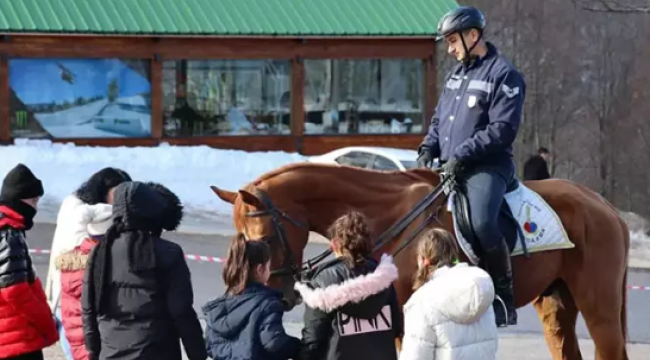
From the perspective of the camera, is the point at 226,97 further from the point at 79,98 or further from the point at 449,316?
the point at 449,316

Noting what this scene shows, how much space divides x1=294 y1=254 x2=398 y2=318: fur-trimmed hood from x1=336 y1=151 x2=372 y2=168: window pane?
17323 millimetres

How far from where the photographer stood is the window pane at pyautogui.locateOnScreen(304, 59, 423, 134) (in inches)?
1121

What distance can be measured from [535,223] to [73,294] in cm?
319

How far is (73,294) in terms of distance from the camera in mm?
6859

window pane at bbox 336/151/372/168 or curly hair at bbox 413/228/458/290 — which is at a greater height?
curly hair at bbox 413/228/458/290

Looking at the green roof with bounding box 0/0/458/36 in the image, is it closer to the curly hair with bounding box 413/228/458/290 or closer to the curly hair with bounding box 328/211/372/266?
the curly hair with bounding box 328/211/372/266

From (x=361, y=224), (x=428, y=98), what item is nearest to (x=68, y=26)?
(x=428, y=98)

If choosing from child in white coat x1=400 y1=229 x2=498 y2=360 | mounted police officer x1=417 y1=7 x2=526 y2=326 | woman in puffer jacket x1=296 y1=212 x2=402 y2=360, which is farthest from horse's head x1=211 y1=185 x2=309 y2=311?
child in white coat x1=400 y1=229 x2=498 y2=360

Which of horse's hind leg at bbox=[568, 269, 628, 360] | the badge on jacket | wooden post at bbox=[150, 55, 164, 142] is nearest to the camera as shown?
the badge on jacket

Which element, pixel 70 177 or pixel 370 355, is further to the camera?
pixel 70 177

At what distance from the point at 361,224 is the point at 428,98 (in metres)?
24.0

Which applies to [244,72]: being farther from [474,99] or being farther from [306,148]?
[474,99]

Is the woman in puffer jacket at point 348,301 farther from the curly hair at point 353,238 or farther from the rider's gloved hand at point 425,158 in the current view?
the rider's gloved hand at point 425,158

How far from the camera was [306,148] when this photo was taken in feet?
92.4
